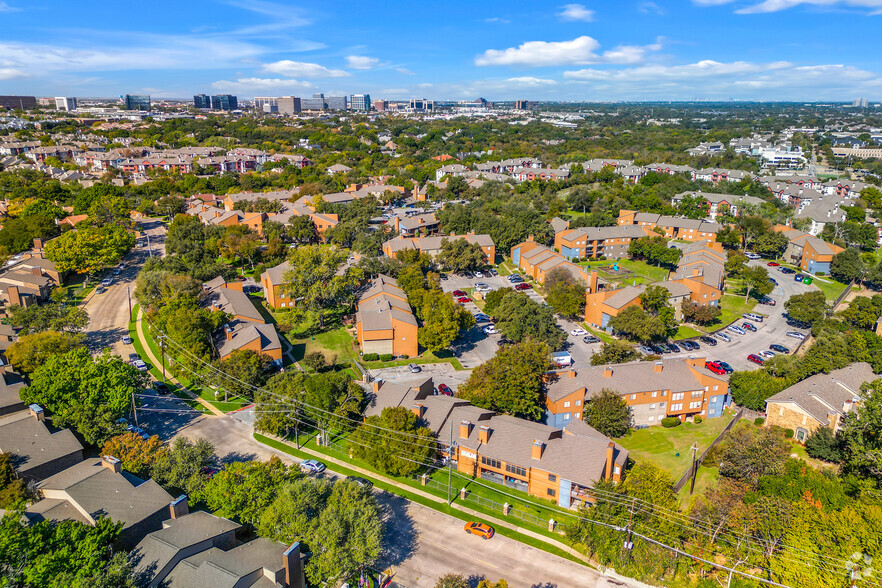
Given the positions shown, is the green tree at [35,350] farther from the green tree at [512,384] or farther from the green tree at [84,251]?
the green tree at [512,384]

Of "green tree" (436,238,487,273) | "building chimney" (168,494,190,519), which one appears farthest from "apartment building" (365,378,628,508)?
"green tree" (436,238,487,273)

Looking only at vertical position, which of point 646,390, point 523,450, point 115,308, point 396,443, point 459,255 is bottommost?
point 523,450

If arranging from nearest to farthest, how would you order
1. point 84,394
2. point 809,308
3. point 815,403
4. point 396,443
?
1. point 396,443
2. point 84,394
3. point 815,403
4. point 809,308

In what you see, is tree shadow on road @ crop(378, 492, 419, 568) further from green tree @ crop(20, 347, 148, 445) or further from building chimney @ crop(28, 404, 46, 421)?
building chimney @ crop(28, 404, 46, 421)

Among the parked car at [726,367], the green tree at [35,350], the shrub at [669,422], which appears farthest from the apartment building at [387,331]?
the parked car at [726,367]

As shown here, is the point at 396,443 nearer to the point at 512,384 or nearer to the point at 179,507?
the point at 512,384

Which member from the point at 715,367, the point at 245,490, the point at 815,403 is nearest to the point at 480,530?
the point at 245,490

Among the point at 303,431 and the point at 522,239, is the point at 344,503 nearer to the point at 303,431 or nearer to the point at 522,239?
the point at 303,431
